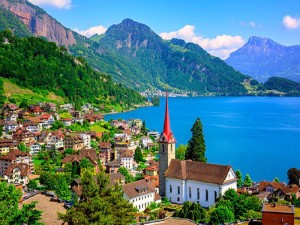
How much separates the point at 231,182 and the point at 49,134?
35603 mm

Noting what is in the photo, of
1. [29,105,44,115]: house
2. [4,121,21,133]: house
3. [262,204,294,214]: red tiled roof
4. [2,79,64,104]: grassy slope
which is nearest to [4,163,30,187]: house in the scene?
[4,121,21,133]: house

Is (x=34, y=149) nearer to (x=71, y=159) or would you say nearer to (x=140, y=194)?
(x=71, y=159)

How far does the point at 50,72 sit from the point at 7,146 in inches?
2101

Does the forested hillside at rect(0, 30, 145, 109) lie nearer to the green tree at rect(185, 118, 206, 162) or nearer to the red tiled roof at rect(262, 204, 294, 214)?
the green tree at rect(185, 118, 206, 162)

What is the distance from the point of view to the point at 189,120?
116m

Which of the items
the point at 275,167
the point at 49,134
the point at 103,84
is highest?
the point at 103,84

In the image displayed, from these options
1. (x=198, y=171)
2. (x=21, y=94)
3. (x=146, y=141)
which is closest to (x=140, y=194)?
(x=198, y=171)

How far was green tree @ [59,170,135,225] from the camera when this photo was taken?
15984mm

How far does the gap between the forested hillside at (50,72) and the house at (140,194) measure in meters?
65.2

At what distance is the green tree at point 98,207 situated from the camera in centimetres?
1598

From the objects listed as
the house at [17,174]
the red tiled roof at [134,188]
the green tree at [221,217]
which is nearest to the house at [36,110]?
the house at [17,174]

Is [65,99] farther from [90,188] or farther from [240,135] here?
[90,188]

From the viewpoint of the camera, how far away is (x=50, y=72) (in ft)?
348

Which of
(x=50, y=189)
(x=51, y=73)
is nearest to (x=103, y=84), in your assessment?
(x=51, y=73)
